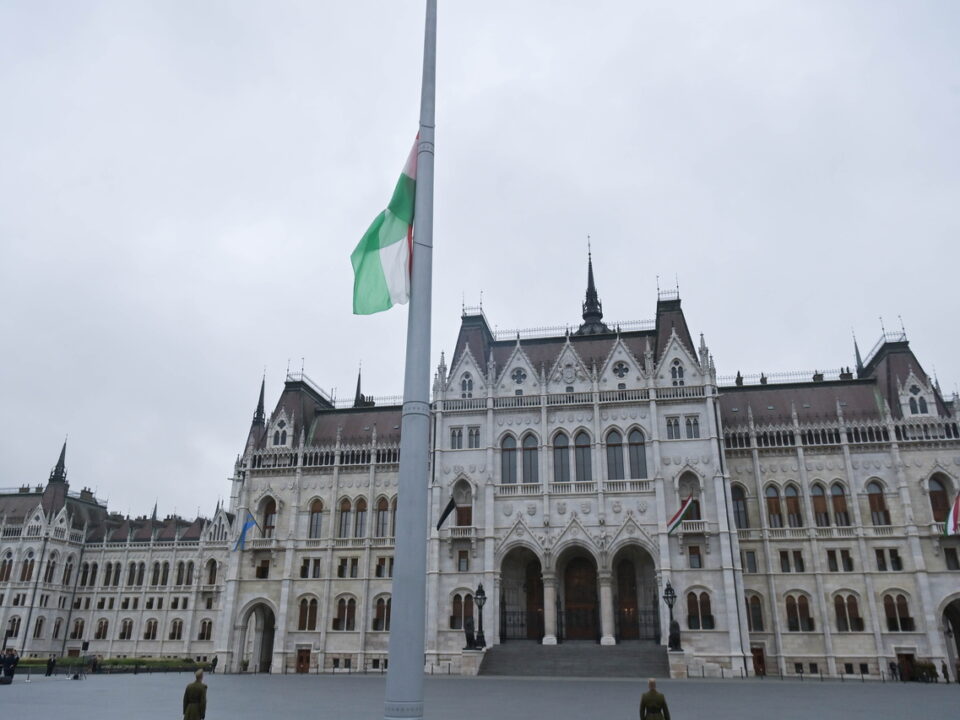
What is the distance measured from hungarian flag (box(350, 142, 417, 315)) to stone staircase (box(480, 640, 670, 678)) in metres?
36.3

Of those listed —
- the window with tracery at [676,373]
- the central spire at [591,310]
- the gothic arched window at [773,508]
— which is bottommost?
the gothic arched window at [773,508]

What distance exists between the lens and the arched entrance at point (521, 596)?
50.3m

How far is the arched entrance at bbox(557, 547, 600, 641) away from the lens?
49.4 m

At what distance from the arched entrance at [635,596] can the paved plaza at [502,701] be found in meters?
11.1

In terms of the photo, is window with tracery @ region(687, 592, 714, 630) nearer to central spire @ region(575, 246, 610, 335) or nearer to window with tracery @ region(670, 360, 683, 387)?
window with tracery @ region(670, 360, 683, 387)

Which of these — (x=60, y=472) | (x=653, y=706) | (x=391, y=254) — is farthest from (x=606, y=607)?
(x=60, y=472)

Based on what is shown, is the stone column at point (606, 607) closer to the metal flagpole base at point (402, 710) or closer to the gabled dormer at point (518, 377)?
the gabled dormer at point (518, 377)

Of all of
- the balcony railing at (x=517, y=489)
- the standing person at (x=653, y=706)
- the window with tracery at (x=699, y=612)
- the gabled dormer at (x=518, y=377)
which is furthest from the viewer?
the gabled dormer at (x=518, y=377)

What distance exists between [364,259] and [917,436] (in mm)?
52046

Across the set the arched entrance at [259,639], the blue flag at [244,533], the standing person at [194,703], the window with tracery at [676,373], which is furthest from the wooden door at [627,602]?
the standing person at [194,703]

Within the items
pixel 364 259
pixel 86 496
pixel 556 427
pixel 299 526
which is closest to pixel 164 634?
pixel 86 496

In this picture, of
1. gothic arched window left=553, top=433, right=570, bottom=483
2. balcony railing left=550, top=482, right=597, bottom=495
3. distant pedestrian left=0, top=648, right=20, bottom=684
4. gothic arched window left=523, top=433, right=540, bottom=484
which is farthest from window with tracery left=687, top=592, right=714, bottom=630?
distant pedestrian left=0, top=648, right=20, bottom=684

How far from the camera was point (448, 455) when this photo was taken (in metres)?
54.0

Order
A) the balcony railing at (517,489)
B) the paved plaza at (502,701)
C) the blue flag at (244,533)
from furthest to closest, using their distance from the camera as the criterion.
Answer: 1. the blue flag at (244,533)
2. the balcony railing at (517,489)
3. the paved plaza at (502,701)
